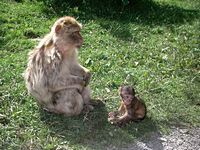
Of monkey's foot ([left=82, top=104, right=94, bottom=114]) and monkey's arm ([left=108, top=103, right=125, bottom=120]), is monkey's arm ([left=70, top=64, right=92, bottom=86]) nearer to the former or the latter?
monkey's foot ([left=82, top=104, right=94, bottom=114])

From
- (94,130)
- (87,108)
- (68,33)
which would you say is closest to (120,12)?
(87,108)

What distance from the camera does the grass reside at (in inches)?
262

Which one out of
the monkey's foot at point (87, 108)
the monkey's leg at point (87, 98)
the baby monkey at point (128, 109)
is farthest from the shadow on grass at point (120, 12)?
the baby monkey at point (128, 109)

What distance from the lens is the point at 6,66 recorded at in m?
8.47

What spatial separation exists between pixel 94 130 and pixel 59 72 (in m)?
0.96

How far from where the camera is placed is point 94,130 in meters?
6.72

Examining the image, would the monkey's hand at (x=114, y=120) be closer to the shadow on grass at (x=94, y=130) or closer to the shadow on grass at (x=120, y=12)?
the shadow on grass at (x=94, y=130)

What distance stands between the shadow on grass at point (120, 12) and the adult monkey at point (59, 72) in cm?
402

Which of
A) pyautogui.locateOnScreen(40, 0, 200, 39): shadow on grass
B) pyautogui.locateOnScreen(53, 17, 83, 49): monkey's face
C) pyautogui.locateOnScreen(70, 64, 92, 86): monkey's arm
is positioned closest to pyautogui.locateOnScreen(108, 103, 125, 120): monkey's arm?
pyautogui.locateOnScreen(70, 64, 92, 86): monkey's arm

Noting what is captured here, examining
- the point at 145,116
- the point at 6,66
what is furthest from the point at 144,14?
the point at 145,116

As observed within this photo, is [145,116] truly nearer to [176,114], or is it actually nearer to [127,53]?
[176,114]

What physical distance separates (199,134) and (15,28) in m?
5.02

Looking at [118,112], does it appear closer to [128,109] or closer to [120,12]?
[128,109]

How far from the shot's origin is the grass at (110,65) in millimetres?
6645
